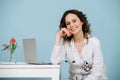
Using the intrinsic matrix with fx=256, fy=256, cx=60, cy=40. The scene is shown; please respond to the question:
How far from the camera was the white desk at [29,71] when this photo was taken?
5.95ft

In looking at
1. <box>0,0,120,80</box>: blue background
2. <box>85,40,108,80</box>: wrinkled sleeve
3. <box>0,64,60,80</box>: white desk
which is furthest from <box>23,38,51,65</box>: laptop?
<box>0,0,120,80</box>: blue background

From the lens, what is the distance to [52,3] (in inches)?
107

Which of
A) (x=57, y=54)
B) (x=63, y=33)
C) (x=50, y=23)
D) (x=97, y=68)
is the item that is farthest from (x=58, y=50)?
(x=50, y=23)

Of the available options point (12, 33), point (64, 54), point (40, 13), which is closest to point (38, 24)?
point (40, 13)

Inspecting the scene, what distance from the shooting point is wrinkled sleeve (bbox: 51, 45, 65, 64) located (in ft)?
7.02

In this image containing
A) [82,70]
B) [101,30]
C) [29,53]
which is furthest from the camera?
[101,30]

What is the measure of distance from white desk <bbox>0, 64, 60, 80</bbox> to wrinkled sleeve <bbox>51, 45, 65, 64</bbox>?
30cm

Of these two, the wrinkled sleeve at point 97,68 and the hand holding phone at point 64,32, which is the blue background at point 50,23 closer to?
the hand holding phone at point 64,32

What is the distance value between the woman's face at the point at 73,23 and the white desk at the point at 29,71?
465mm

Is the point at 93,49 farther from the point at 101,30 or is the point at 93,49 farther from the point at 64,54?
the point at 101,30

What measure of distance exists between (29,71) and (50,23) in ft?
3.21

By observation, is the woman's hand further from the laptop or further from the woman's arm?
the laptop

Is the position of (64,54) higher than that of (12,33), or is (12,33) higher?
(12,33)

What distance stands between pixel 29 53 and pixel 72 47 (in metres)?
0.41
